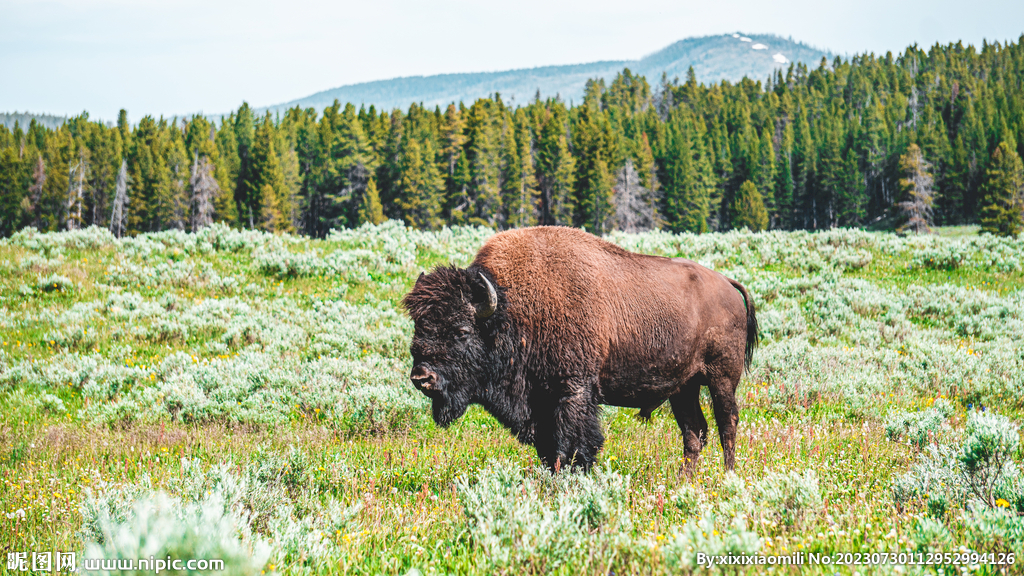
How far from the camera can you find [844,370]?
29.7 ft

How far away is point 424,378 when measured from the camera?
4641 mm

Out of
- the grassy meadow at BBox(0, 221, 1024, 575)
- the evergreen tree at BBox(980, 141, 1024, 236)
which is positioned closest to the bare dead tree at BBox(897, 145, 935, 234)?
the evergreen tree at BBox(980, 141, 1024, 236)

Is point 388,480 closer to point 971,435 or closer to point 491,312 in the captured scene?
point 491,312

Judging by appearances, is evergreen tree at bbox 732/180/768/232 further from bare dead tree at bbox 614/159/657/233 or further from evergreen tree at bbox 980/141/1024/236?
evergreen tree at bbox 980/141/1024/236

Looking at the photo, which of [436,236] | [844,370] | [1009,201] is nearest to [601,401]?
[844,370]

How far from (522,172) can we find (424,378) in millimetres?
Answer: 64751

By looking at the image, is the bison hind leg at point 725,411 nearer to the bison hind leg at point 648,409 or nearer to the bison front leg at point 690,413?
the bison front leg at point 690,413

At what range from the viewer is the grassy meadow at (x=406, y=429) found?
10.2 feet

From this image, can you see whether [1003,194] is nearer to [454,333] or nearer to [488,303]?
[488,303]

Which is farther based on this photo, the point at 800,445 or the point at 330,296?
the point at 330,296

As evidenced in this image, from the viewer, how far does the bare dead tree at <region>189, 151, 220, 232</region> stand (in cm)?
7619

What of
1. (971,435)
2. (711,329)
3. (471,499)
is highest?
(711,329)

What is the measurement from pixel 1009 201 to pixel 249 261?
75.3m

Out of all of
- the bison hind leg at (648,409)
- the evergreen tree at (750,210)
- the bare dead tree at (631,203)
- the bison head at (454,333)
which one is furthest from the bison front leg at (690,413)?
the evergreen tree at (750,210)
